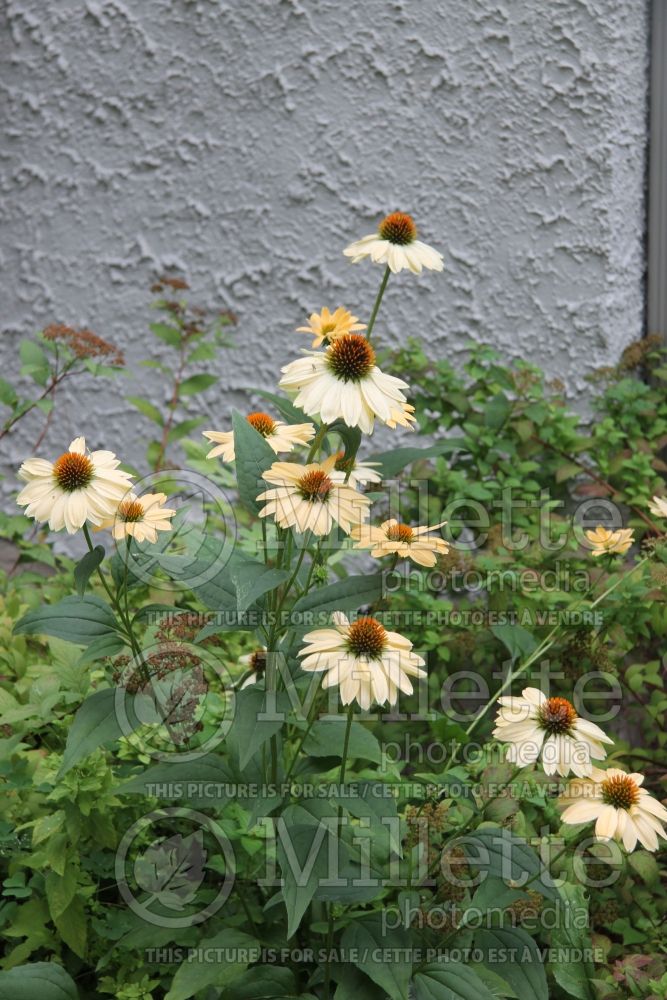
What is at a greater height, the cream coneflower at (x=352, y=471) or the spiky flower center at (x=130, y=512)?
the cream coneflower at (x=352, y=471)

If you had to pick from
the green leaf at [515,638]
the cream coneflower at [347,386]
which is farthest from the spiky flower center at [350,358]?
the green leaf at [515,638]

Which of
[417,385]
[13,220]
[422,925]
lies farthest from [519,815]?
[13,220]

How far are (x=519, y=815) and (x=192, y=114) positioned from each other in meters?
2.35

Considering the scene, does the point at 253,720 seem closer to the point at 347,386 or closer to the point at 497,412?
the point at 347,386

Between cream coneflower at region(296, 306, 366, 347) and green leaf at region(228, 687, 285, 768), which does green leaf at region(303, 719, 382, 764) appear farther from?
cream coneflower at region(296, 306, 366, 347)

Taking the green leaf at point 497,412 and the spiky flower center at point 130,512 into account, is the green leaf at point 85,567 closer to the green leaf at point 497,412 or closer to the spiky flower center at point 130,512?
the spiky flower center at point 130,512

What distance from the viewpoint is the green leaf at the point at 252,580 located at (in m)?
1.09

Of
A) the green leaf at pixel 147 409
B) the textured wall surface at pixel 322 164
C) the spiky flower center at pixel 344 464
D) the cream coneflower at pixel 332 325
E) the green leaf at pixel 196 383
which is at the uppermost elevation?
the textured wall surface at pixel 322 164

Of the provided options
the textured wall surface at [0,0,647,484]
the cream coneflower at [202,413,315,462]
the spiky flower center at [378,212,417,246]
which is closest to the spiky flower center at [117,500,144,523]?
the cream coneflower at [202,413,315,462]

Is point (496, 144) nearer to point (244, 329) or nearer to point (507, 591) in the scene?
point (244, 329)

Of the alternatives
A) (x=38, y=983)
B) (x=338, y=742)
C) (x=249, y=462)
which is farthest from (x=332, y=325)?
(x=38, y=983)

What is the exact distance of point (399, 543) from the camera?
123 cm

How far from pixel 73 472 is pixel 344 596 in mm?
389

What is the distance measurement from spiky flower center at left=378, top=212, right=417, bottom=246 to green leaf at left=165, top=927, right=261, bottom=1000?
1.02m
